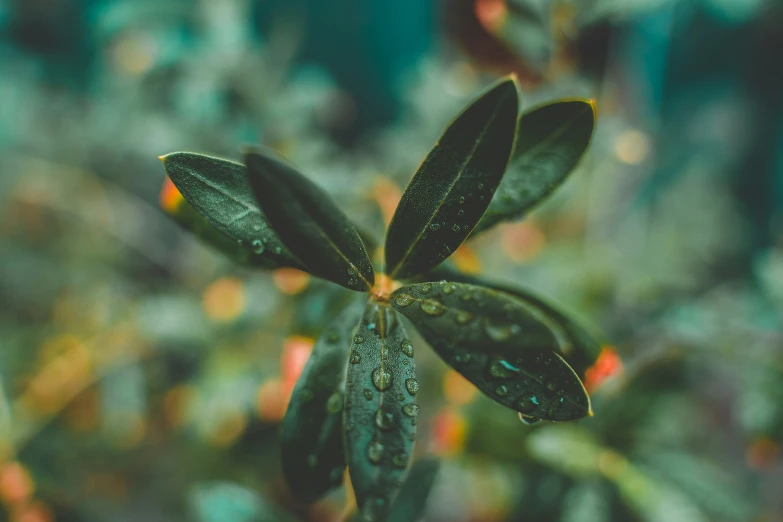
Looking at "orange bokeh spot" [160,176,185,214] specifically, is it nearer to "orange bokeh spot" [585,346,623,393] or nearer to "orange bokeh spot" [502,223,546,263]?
"orange bokeh spot" [585,346,623,393]

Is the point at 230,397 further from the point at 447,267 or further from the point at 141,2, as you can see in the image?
the point at 141,2

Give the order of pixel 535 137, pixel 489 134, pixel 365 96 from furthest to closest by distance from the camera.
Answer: pixel 365 96
pixel 535 137
pixel 489 134

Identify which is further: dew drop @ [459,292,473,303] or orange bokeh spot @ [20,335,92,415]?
orange bokeh spot @ [20,335,92,415]

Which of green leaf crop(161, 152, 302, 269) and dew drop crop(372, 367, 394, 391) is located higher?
green leaf crop(161, 152, 302, 269)

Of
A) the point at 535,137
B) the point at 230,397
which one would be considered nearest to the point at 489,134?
the point at 535,137

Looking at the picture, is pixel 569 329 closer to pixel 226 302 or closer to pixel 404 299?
pixel 404 299

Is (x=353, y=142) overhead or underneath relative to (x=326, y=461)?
overhead

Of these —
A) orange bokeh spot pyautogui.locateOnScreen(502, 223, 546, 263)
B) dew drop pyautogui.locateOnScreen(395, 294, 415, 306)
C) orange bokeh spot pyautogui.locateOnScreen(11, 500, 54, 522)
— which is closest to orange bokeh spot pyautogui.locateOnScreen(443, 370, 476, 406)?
orange bokeh spot pyautogui.locateOnScreen(502, 223, 546, 263)
